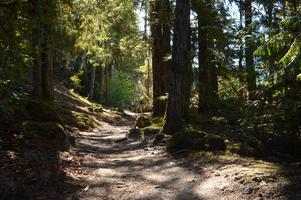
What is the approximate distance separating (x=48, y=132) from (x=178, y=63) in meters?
3.94

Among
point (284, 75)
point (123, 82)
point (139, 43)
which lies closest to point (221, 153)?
point (284, 75)

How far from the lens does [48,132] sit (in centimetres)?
975

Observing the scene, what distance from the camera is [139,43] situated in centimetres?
1895

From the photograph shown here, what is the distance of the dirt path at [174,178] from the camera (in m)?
5.91

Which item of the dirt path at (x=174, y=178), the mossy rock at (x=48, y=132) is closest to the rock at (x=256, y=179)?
the dirt path at (x=174, y=178)

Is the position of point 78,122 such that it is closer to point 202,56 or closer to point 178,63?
point 202,56

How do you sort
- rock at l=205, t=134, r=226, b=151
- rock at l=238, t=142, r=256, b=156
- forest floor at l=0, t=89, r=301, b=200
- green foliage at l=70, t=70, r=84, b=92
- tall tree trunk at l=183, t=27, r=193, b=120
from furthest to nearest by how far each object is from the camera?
green foliage at l=70, t=70, r=84, b=92 → tall tree trunk at l=183, t=27, r=193, b=120 → rock at l=205, t=134, r=226, b=151 → rock at l=238, t=142, r=256, b=156 → forest floor at l=0, t=89, r=301, b=200

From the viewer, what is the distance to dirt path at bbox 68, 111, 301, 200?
591 centimetres

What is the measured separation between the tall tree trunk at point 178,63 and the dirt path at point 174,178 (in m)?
1.67

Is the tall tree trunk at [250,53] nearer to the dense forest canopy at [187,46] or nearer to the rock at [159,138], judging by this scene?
the dense forest canopy at [187,46]

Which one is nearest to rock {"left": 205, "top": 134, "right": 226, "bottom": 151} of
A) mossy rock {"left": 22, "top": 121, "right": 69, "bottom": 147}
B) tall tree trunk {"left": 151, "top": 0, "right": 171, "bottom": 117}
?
mossy rock {"left": 22, "top": 121, "right": 69, "bottom": 147}

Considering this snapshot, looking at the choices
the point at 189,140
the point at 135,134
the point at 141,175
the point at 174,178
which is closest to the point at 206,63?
the point at 135,134

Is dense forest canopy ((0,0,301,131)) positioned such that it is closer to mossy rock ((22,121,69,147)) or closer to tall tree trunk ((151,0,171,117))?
tall tree trunk ((151,0,171,117))

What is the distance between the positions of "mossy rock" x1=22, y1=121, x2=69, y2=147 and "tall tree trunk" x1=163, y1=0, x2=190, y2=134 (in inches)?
118
